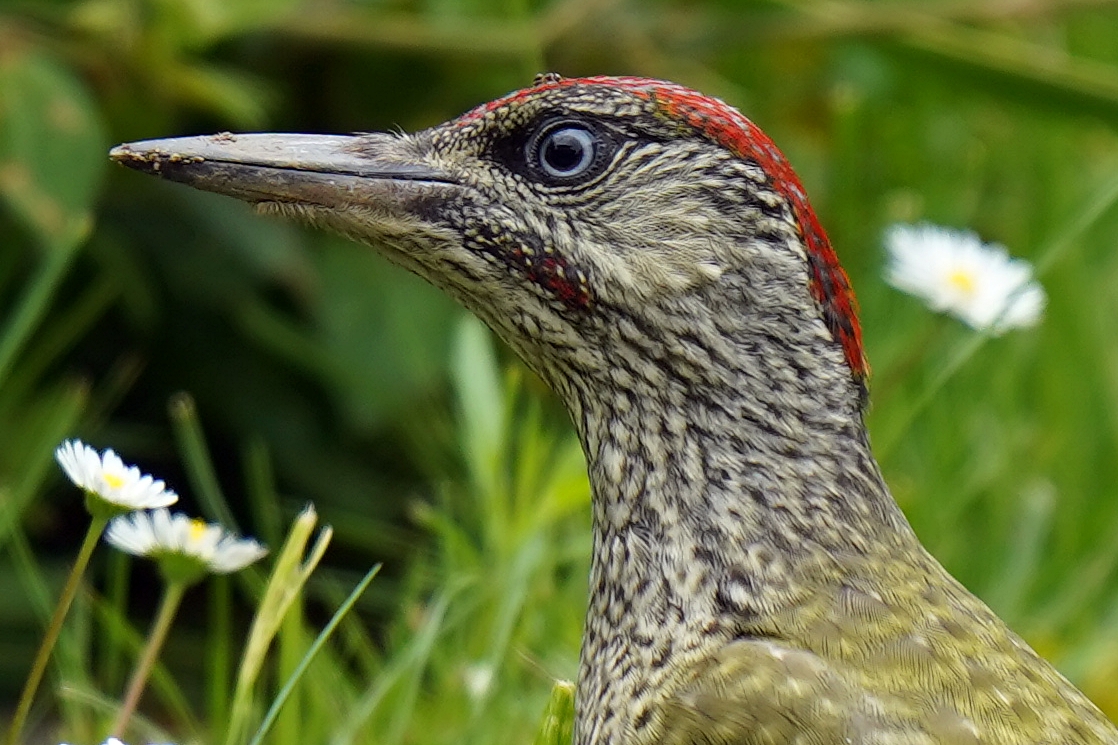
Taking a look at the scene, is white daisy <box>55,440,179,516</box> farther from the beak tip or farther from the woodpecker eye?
the woodpecker eye

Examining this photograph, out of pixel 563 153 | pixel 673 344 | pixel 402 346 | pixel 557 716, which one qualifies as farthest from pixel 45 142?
pixel 557 716

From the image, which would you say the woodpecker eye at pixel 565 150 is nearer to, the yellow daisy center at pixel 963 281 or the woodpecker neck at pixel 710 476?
the woodpecker neck at pixel 710 476

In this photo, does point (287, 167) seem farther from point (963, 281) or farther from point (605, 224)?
point (963, 281)

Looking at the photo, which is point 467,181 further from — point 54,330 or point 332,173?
point 54,330

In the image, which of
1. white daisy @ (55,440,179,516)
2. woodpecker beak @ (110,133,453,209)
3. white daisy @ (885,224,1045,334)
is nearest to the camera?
white daisy @ (55,440,179,516)

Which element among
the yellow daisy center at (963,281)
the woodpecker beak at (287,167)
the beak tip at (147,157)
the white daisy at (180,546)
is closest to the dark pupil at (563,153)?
the woodpecker beak at (287,167)

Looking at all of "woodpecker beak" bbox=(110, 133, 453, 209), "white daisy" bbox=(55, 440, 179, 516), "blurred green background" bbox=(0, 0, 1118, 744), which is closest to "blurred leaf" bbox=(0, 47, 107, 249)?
"blurred green background" bbox=(0, 0, 1118, 744)
